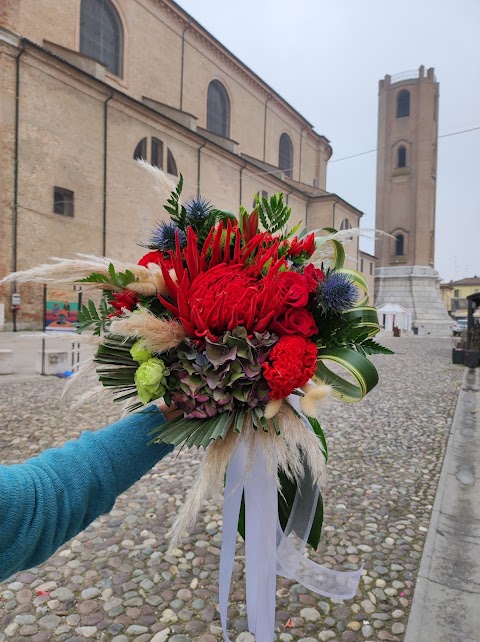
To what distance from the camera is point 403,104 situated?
4572 cm

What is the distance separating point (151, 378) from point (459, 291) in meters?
96.4

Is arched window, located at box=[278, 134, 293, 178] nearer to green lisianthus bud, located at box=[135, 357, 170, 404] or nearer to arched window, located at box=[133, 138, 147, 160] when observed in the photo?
arched window, located at box=[133, 138, 147, 160]

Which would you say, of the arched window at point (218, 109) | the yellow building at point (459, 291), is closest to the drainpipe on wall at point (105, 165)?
the arched window at point (218, 109)

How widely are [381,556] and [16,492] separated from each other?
2.73 meters

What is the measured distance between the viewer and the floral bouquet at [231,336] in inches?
49.1

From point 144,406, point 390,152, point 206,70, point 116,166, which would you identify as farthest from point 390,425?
point 390,152

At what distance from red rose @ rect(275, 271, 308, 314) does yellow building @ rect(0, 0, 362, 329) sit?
11.3 metres

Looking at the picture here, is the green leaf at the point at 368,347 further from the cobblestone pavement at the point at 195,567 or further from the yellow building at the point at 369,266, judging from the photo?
the yellow building at the point at 369,266

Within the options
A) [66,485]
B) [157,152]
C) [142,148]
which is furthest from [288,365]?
[157,152]

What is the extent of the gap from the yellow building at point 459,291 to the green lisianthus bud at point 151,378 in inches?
3512

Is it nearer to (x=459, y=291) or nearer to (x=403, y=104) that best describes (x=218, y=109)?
(x=403, y=104)

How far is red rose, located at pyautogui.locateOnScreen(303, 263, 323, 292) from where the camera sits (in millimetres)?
1352

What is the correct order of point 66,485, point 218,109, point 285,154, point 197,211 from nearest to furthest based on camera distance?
point 66,485, point 197,211, point 218,109, point 285,154

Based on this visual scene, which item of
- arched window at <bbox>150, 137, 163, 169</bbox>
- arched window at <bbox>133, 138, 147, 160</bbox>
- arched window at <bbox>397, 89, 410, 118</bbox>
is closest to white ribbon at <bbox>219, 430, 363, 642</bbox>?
arched window at <bbox>133, 138, 147, 160</bbox>
